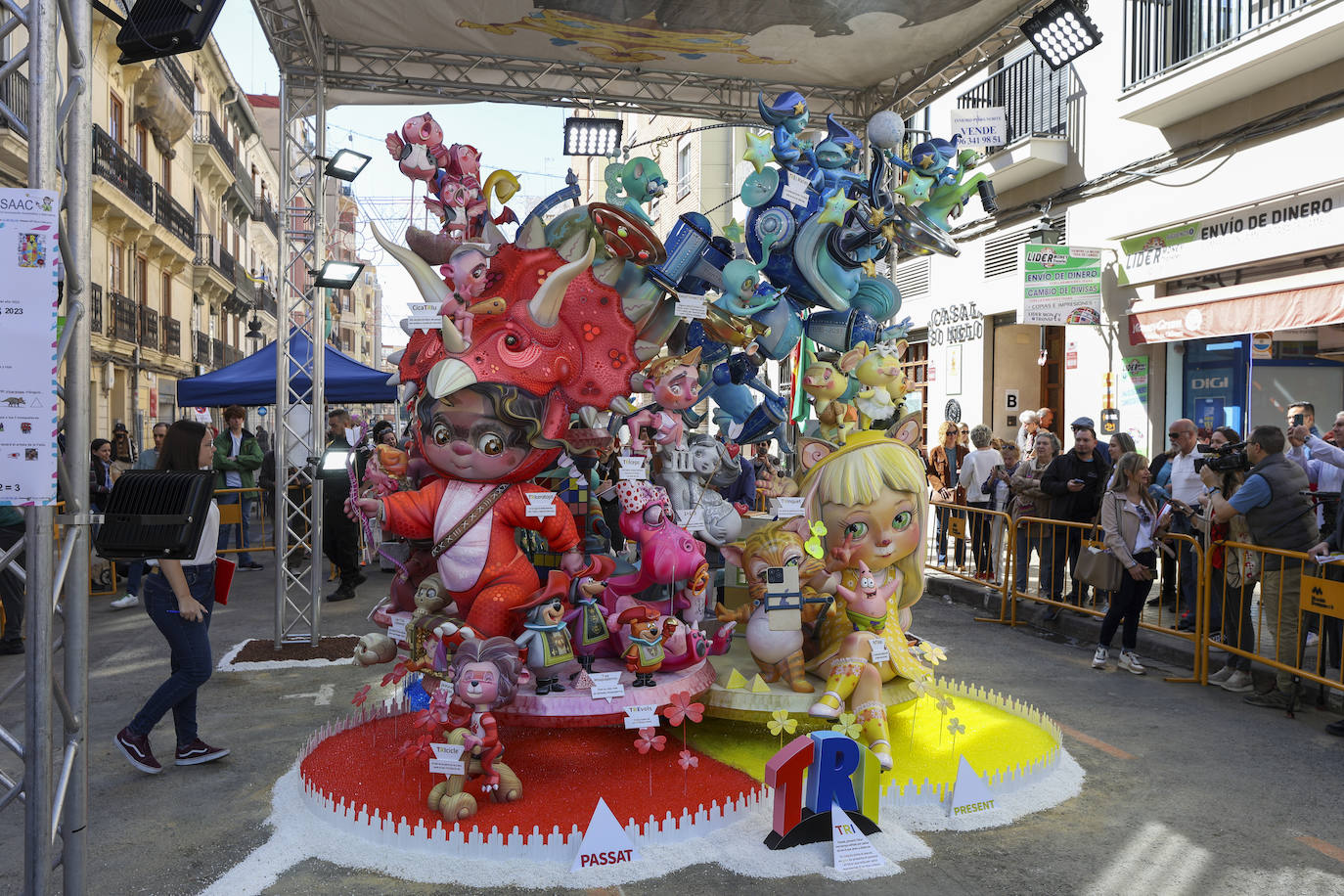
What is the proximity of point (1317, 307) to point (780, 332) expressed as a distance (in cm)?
732

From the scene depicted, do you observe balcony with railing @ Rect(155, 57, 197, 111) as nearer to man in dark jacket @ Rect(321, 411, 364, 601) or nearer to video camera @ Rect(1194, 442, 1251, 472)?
man in dark jacket @ Rect(321, 411, 364, 601)

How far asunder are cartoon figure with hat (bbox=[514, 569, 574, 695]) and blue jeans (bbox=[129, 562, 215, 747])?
1.69m

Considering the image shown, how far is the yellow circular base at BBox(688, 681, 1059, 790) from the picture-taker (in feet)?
15.8

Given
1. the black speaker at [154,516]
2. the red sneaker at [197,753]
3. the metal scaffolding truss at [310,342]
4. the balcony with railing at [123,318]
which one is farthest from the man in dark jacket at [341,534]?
the balcony with railing at [123,318]

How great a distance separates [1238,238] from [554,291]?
9359 mm

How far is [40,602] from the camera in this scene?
305 centimetres

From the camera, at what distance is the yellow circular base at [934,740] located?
482 cm

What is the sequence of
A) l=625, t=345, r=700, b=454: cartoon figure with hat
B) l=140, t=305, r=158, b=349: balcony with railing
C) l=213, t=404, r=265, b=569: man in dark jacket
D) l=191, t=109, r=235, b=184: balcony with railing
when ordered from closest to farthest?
l=625, t=345, r=700, b=454: cartoon figure with hat, l=213, t=404, r=265, b=569: man in dark jacket, l=140, t=305, r=158, b=349: balcony with railing, l=191, t=109, r=235, b=184: balcony with railing

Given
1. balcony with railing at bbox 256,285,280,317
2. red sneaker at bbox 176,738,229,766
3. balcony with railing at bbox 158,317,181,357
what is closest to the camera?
red sneaker at bbox 176,738,229,766

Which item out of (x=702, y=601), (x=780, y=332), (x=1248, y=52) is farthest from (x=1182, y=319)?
(x=702, y=601)

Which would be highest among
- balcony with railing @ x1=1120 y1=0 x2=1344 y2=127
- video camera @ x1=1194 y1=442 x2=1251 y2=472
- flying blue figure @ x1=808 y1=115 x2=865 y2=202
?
balcony with railing @ x1=1120 y1=0 x2=1344 y2=127

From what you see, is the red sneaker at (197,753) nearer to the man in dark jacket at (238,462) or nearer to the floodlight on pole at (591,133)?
the floodlight on pole at (591,133)

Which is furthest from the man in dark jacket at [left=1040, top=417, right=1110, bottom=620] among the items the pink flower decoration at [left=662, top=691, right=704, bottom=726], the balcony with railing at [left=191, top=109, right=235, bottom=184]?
the balcony with railing at [left=191, top=109, right=235, bottom=184]

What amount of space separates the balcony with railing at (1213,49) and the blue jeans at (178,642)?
10407 millimetres
